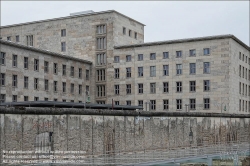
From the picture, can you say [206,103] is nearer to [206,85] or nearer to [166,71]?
[206,85]

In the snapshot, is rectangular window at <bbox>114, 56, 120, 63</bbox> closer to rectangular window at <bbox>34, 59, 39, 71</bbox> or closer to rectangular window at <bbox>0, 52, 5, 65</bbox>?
rectangular window at <bbox>34, 59, 39, 71</bbox>

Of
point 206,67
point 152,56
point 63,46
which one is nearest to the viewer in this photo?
point 206,67

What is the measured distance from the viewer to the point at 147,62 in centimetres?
6775

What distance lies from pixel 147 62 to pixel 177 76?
203 inches

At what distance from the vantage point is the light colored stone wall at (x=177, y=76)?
63062 millimetres

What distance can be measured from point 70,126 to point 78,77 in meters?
33.1

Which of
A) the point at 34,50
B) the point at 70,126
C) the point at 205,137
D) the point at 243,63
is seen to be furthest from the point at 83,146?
the point at 243,63

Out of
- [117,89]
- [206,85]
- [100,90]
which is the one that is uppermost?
[206,85]

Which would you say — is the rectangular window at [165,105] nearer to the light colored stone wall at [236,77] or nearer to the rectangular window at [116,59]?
the light colored stone wall at [236,77]

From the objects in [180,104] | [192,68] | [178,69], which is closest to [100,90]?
[178,69]

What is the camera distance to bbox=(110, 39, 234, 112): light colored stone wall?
2483 inches

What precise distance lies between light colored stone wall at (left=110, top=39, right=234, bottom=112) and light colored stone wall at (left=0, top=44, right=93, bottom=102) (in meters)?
5.86

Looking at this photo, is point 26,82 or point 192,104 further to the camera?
point 192,104

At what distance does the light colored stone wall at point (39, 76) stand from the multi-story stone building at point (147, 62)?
409 cm
